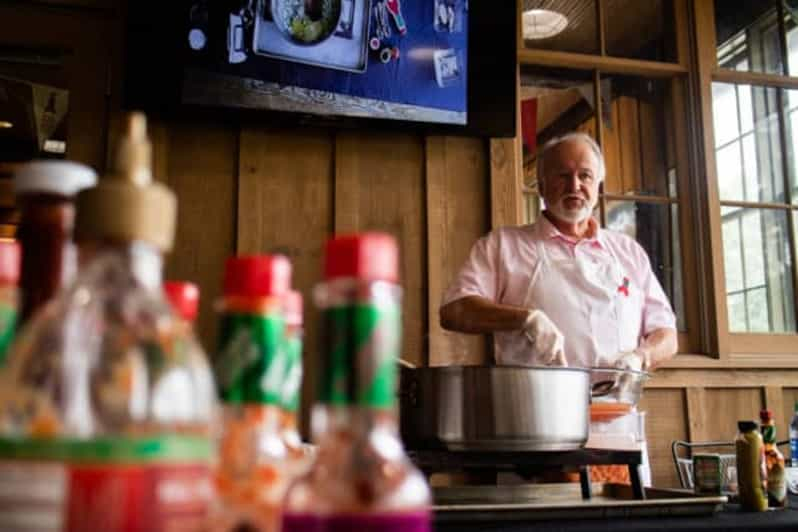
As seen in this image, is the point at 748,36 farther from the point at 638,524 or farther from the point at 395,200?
the point at 638,524

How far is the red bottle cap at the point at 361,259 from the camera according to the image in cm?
33

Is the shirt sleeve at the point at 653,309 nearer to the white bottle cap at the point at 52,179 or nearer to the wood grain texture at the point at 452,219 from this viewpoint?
the wood grain texture at the point at 452,219

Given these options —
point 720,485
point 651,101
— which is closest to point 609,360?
point 720,485

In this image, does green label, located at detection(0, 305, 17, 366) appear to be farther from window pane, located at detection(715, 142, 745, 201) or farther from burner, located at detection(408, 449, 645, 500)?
window pane, located at detection(715, 142, 745, 201)

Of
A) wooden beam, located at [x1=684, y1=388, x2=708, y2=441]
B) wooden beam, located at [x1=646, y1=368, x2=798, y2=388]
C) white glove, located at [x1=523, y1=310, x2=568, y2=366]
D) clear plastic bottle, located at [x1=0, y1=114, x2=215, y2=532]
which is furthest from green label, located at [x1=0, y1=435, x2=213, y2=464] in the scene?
wooden beam, located at [x1=684, y1=388, x2=708, y2=441]

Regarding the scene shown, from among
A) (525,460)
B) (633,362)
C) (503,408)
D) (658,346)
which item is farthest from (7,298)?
(658,346)

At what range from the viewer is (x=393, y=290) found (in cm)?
34

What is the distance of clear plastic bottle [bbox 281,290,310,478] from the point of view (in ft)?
1.27

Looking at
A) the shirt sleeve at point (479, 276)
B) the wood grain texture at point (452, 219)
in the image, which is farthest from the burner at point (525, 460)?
the wood grain texture at point (452, 219)

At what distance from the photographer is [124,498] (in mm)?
297

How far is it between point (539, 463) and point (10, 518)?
889 mm

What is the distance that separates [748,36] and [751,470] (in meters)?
2.33

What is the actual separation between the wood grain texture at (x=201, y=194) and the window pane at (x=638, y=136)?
1.28 m

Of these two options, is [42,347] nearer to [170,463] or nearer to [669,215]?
[170,463]
